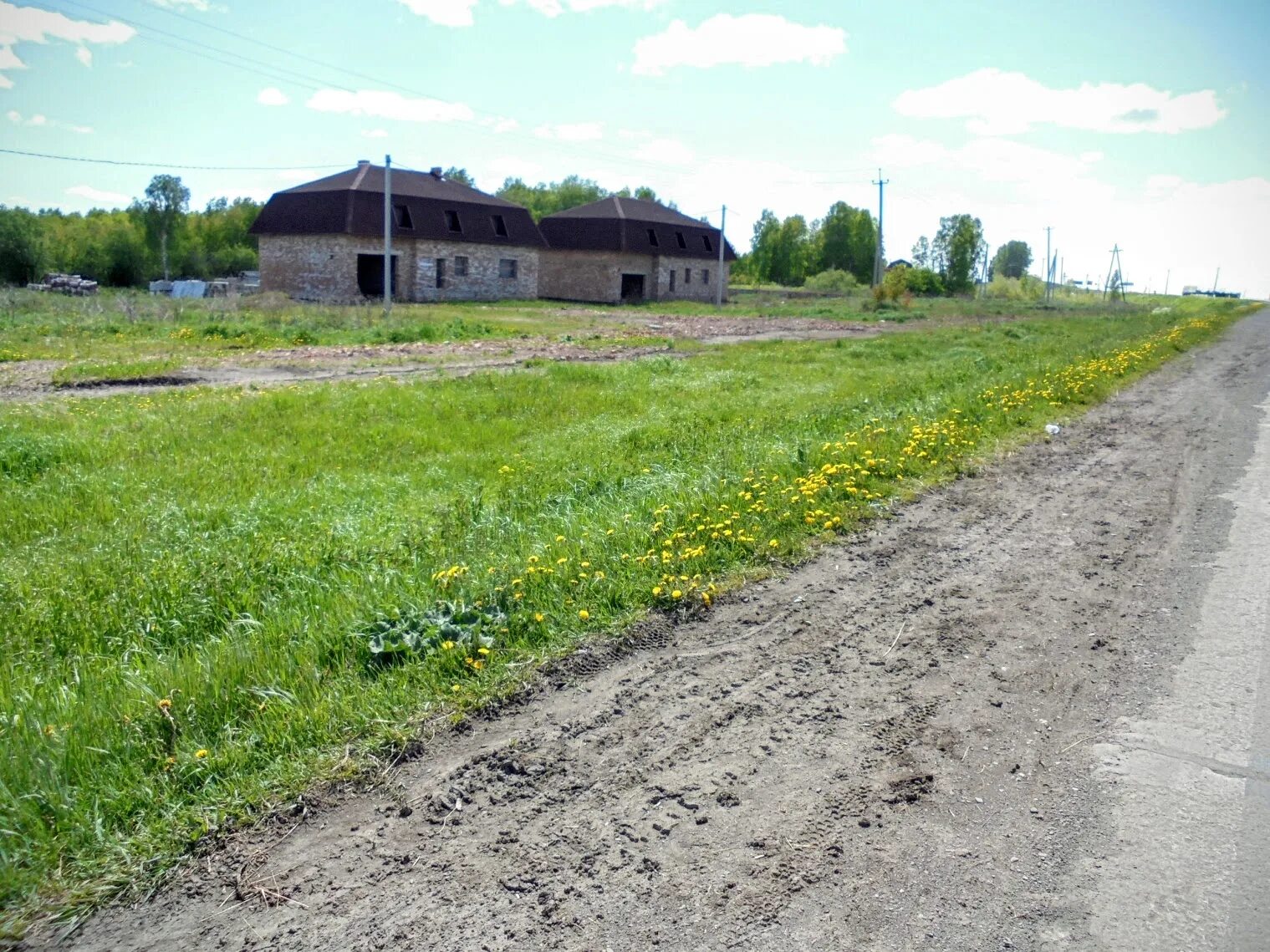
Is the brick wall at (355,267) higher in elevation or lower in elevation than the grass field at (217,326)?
higher

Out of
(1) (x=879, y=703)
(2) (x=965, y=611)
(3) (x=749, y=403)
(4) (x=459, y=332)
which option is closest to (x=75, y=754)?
(1) (x=879, y=703)

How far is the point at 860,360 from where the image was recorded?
22312 millimetres

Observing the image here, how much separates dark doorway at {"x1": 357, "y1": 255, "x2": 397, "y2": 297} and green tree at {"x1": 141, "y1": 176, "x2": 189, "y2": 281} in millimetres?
40986

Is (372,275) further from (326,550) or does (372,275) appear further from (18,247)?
(326,550)

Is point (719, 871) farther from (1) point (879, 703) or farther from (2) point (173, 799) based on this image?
(2) point (173, 799)

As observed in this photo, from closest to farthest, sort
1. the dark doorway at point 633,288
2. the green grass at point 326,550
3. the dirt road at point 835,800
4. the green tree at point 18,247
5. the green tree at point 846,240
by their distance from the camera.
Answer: the dirt road at point 835,800 → the green grass at point 326,550 → the green tree at point 18,247 → the dark doorway at point 633,288 → the green tree at point 846,240

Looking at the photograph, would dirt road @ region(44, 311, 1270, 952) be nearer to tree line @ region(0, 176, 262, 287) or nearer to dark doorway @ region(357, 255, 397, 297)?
dark doorway @ region(357, 255, 397, 297)

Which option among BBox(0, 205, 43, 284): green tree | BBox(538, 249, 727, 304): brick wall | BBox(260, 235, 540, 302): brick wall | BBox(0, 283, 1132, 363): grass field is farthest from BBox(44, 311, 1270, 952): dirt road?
BBox(0, 205, 43, 284): green tree

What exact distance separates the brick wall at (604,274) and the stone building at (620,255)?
0.05 m

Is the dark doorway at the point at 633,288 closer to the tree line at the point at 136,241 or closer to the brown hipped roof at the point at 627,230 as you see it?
the brown hipped roof at the point at 627,230

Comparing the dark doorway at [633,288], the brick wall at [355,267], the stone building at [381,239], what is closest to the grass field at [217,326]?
the brick wall at [355,267]

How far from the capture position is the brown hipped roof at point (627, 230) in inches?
2422

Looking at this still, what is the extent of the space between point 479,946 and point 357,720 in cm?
152

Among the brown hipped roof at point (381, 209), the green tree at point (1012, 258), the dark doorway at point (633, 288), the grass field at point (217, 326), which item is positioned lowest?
the grass field at point (217, 326)
